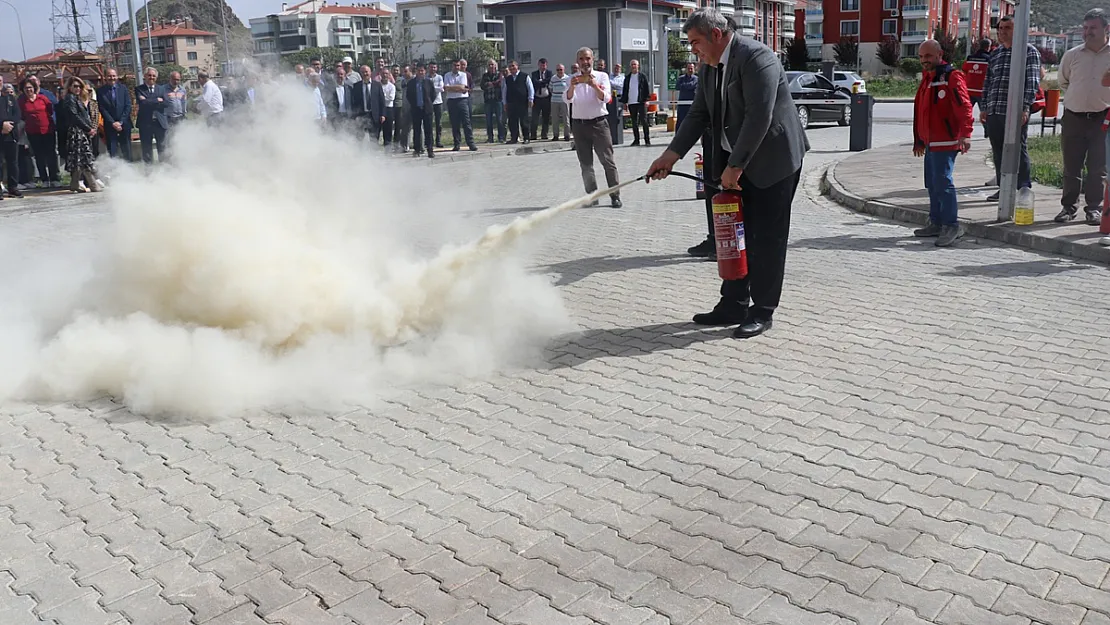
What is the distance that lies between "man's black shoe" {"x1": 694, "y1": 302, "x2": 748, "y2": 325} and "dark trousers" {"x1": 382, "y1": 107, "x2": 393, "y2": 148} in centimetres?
1542

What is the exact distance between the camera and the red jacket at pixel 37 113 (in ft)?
50.9

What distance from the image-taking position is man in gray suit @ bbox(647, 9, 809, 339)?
239 inches

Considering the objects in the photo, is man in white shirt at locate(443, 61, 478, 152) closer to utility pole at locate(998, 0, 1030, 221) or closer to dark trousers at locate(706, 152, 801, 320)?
utility pole at locate(998, 0, 1030, 221)

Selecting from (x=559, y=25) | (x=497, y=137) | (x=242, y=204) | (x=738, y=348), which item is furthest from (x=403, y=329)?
(x=559, y=25)

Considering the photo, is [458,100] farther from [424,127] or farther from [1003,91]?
[1003,91]

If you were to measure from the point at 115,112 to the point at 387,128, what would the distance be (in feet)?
20.2

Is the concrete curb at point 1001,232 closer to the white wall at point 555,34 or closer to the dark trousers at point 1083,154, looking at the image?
the dark trousers at point 1083,154

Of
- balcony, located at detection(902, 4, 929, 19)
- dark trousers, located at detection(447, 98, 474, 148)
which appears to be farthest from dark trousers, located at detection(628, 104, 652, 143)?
balcony, located at detection(902, 4, 929, 19)

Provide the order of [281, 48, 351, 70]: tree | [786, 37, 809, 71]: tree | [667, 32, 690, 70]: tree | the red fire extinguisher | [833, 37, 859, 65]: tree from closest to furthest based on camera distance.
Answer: the red fire extinguisher, [281, 48, 351, 70]: tree, [667, 32, 690, 70]: tree, [786, 37, 809, 71]: tree, [833, 37, 859, 65]: tree

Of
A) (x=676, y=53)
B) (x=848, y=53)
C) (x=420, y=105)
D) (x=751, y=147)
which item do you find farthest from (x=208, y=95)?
(x=848, y=53)

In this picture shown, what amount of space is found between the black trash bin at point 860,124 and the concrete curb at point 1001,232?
7.79m

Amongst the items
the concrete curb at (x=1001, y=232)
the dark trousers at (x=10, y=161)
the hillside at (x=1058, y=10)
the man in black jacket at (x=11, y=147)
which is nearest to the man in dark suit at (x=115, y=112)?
the man in black jacket at (x=11, y=147)

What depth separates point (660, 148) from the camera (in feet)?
72.9

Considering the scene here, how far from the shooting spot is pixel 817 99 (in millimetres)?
27484
